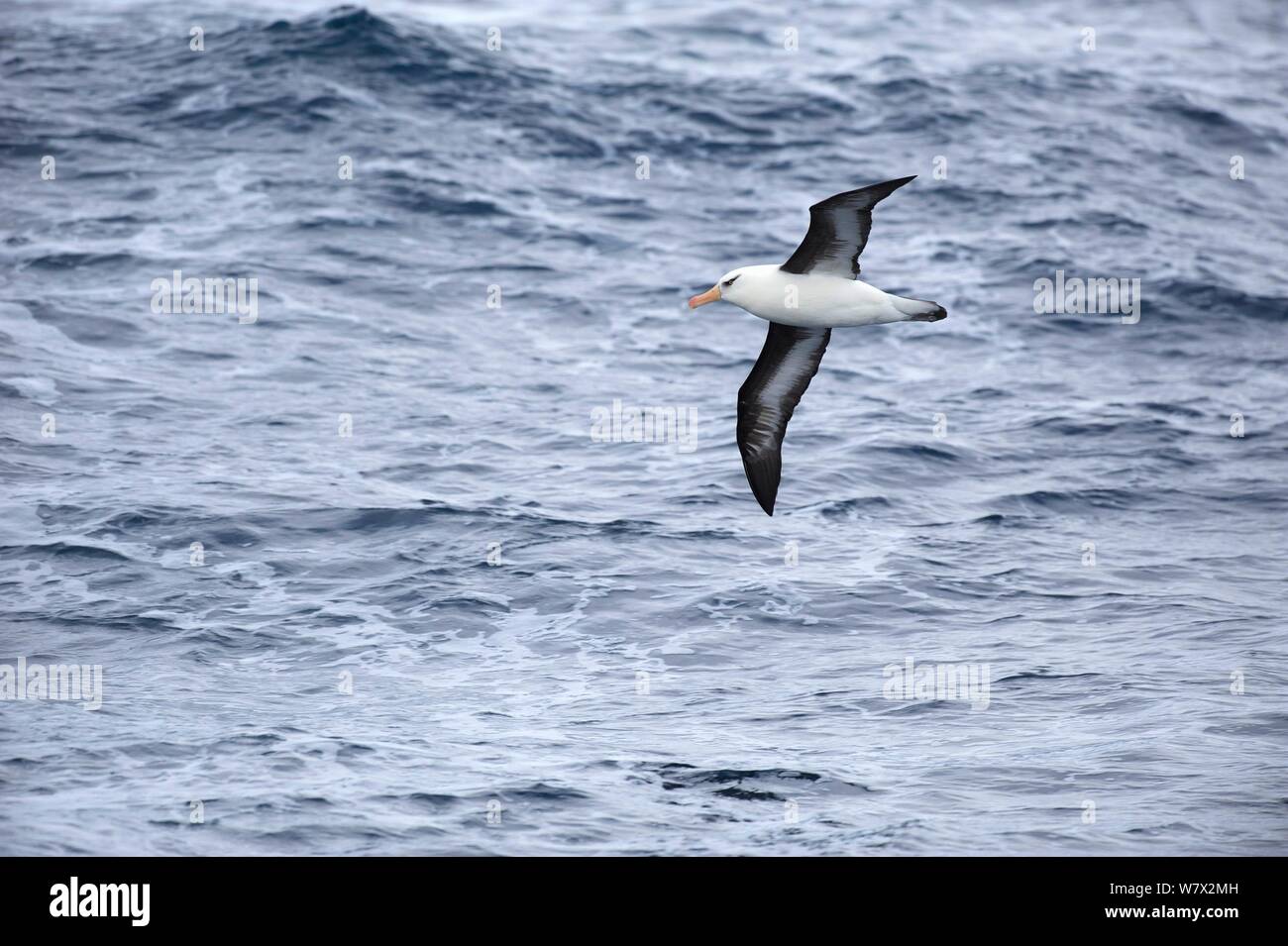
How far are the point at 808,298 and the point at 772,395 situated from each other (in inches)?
76.8

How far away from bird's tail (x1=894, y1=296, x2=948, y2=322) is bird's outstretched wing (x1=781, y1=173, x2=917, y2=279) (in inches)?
25.3

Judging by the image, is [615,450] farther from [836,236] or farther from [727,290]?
[836,236]

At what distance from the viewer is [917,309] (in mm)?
16594

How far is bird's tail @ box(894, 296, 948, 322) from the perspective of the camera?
53.5ft

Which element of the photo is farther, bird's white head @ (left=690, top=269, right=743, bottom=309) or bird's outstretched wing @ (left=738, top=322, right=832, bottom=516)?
bird's outstretched wing @ (left=738, top=322, right=832, bottom=516)

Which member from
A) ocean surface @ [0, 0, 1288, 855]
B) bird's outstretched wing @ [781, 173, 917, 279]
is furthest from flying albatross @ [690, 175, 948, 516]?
ocean surface @ [0, 0, 1288, 855]

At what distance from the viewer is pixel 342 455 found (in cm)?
2620

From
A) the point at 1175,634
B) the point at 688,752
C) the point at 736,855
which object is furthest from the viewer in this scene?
the point at 1175,634

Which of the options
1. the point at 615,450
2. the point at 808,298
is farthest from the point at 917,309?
the point at 615,450

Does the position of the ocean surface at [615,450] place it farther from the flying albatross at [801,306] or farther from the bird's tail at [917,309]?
the bird's tail at [917,309]

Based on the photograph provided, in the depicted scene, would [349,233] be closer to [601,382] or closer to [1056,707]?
[601,382]

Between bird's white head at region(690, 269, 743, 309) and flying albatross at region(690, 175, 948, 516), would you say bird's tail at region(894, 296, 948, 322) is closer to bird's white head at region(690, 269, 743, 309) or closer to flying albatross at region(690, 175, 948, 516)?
flying albatross at region(690, 175, 948, 516)
